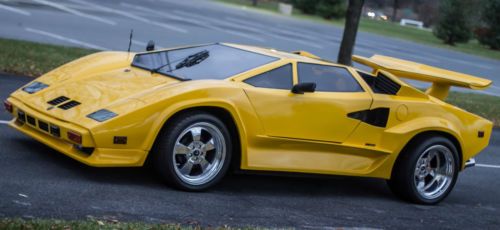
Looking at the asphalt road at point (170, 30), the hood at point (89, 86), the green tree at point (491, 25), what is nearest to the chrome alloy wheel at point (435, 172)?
the hood at point (89, 86)

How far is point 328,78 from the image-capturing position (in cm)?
757

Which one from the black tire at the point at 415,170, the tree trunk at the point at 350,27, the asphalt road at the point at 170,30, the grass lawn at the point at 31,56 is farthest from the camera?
the asphalt road at the point at 170,30

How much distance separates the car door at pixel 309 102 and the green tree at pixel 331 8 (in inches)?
1514

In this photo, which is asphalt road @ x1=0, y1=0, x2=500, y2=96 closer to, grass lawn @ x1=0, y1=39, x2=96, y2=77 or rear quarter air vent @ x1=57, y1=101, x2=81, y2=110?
grass lawn @ x1=0, y1=39, x2=96, y2=77

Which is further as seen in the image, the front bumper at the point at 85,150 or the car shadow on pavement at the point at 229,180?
the car shadow on pavement at the point at 229,180

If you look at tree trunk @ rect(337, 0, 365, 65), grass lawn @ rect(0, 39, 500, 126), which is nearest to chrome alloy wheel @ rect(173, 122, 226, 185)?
grass lawn @ rect(0, 39, 500, 126)

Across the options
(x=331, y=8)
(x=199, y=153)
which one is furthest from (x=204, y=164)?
(x=331, y=8)

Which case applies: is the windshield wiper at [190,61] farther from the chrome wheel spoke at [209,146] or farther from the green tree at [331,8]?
the green tree at [331,8]

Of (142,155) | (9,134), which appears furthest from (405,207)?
(9,134)

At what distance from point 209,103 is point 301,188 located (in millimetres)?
1629

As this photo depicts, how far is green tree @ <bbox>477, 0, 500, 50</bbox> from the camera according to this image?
A: 41844 mm

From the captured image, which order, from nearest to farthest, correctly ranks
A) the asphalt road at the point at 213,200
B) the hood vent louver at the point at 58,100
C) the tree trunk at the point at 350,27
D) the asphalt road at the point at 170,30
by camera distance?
the asphalt road at the point at 213,200, the hood vent louver at the point at 58,100, the tree trunk at the point at 350,27, the asphalt road at the point at 170,30

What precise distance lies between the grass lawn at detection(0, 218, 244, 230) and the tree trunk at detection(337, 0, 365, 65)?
10651 mm

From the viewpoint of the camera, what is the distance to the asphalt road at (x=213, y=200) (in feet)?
19.3
